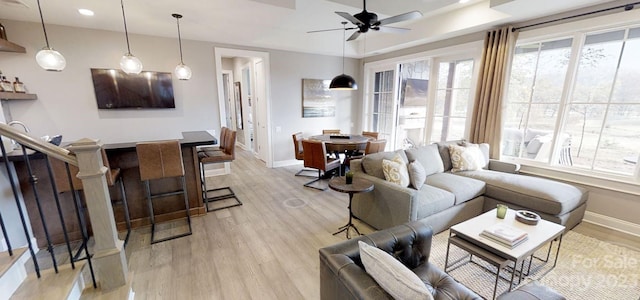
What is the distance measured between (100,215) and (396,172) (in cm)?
267

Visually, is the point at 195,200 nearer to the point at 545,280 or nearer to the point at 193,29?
the point at 193,29

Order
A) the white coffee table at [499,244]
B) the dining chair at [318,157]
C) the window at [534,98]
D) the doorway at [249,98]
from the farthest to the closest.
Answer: the doorway at [249,98] → the dining chair at [318,157] → the window at [534,98] → the white coffee table at [499,244]

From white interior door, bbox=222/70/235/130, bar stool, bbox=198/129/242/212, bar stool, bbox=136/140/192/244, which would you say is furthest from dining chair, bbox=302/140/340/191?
white interior door, bbox=222/70/235/130

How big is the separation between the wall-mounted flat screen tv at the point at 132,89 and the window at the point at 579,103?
568cm

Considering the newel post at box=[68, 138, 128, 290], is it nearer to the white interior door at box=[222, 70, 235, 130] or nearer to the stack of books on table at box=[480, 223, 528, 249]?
the stack of books on table at box=[480, 223, 528, 249]

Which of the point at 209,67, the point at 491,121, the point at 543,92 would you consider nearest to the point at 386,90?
the point at 491,121

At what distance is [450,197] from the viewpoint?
2871 mm

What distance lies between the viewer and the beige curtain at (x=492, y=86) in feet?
12.0

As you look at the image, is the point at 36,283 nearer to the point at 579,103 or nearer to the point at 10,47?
the point at 10,47

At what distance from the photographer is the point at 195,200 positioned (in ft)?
11.1

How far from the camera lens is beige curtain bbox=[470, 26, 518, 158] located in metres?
3.65

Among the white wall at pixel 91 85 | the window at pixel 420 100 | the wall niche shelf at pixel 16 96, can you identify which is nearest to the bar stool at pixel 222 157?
the white wall at pixel 91 85

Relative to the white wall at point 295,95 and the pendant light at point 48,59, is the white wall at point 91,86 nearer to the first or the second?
the white wall at point 295,95

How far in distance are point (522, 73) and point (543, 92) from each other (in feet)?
1.34
